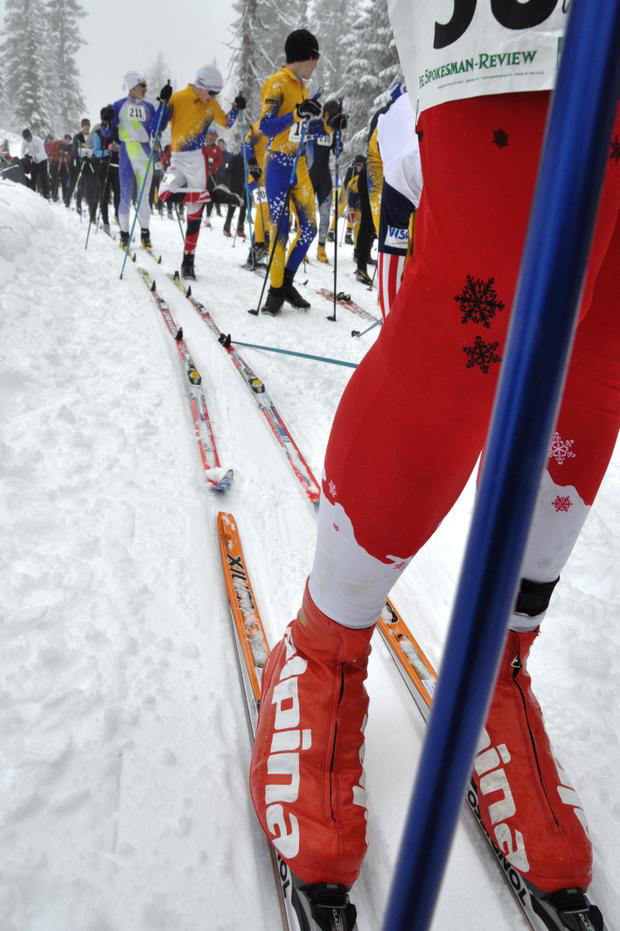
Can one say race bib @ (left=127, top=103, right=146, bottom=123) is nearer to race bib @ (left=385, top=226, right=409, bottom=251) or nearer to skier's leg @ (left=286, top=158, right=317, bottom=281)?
skier's leg @ (left=286, top=158, right=317, bottom=281)

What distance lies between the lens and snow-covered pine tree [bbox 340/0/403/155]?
14375 millimetres

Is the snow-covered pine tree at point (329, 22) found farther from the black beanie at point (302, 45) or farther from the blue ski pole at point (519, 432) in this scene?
the blue ski pole at point (519, 432)

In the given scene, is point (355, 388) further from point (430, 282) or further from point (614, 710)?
point (614, 710)

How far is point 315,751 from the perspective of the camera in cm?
86

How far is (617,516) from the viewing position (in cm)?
201

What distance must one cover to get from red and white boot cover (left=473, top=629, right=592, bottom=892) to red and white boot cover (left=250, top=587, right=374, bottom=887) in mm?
227

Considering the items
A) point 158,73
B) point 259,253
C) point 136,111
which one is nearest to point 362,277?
point 259,253

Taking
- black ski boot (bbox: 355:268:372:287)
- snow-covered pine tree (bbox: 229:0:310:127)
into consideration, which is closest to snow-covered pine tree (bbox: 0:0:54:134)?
snow-covered pine tree (bbox: 229:0:310:127)

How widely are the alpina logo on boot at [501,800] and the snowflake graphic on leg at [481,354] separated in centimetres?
57

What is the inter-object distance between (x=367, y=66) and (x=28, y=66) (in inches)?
761

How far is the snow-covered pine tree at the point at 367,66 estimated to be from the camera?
14.4 m

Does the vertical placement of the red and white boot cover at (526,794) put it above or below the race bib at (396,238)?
below

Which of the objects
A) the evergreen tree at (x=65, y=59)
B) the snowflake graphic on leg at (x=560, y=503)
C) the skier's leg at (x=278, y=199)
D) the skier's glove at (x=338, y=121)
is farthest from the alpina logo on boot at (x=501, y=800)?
the evergreen tree at (x=65, y=59)

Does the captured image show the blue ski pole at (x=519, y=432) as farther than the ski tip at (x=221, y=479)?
No
